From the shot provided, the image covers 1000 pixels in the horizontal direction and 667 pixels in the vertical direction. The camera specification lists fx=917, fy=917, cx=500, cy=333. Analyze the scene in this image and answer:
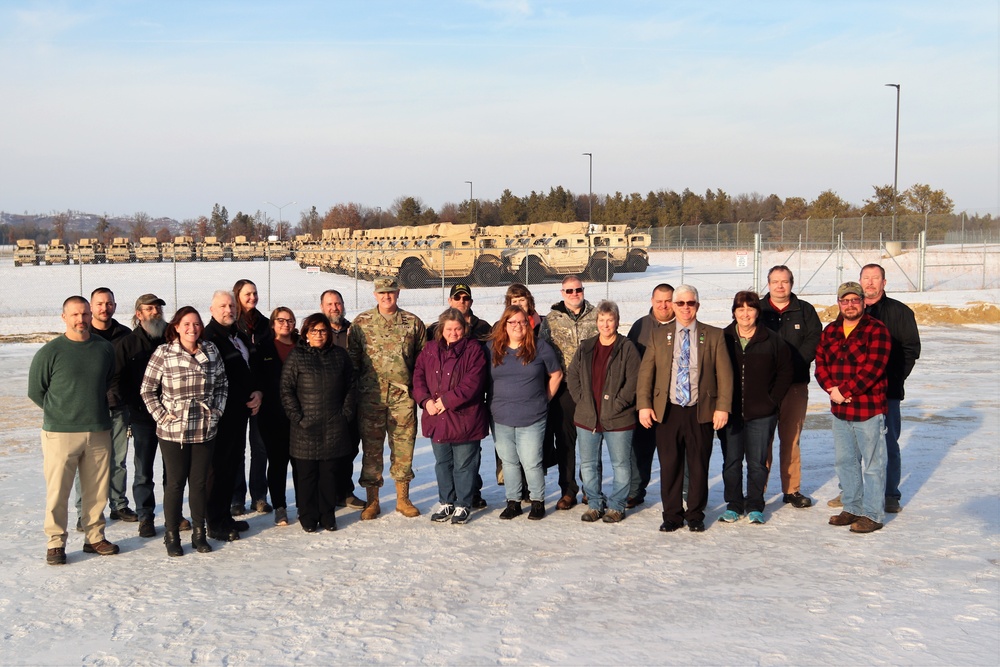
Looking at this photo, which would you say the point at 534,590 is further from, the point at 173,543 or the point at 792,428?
the point at 792,428

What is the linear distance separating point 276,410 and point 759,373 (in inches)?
145

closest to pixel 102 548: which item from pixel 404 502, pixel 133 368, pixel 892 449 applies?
pixel 133 368

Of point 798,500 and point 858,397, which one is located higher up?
point 858,397

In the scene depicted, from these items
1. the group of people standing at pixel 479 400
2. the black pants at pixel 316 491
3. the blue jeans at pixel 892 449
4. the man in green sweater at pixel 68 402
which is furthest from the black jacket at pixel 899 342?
the man in green sweater at pixel 68 402

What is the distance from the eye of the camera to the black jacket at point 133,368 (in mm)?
6492

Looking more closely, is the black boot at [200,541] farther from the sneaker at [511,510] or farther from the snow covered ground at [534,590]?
the sneaker at [511,510]

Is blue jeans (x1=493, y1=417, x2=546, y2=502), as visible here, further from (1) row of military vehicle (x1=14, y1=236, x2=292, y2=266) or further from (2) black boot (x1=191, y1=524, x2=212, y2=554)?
(1) row of military vehicle (x1=14, y1=236, x2=292, y2=266)

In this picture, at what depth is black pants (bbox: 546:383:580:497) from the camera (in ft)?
24.1

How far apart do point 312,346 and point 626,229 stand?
119 ft

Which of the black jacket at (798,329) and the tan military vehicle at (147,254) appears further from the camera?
the tan military vehicle at (147,254)

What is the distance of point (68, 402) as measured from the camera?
19.8 ft

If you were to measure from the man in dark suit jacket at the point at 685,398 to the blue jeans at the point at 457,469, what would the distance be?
1360 millimetres

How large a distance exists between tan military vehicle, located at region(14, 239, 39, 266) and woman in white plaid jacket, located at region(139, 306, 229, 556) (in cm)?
5108

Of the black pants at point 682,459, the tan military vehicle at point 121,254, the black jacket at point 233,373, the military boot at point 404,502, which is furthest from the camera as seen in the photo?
the tan military vehicle at point 121,254
